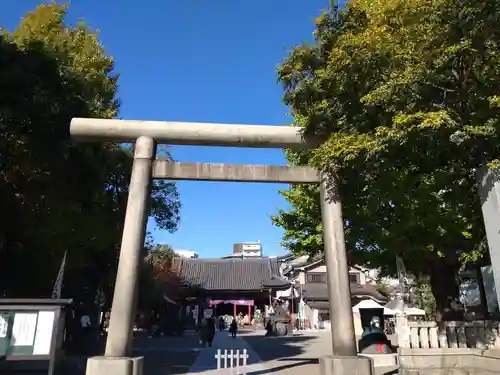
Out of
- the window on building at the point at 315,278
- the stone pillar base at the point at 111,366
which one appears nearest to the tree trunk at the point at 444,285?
the stone pillar base at the point at 111,366

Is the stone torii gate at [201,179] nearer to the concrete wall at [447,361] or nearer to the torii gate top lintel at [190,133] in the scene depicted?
the torii gate top lintel at [190,133]

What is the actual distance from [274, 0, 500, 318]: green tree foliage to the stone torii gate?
85 centimetres

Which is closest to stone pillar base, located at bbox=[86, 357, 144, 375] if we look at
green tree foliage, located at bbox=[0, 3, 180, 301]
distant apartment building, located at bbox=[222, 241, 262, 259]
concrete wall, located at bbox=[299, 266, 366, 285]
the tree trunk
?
green tree foliage, located at bbox=[0, 3, 180, 301]

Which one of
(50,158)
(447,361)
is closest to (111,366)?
(50,158)

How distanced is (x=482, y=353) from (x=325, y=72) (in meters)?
7.16

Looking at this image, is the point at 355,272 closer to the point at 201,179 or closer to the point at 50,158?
the point at 201,179

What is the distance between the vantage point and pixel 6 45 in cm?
1054

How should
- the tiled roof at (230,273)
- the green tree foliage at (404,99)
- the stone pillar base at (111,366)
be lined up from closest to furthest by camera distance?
the green tree foliage at (404,99), the stone pillar base at (111,366), the tiled roof at (230,273)

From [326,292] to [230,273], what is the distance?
411 inches

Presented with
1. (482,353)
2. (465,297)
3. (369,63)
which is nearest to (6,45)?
(369,63)

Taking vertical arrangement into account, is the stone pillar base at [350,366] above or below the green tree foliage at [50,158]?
below

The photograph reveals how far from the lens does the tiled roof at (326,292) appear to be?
131 ft

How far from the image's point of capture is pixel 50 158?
11422mm

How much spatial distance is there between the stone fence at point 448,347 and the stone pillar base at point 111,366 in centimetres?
664
